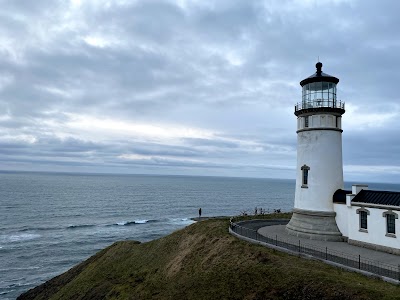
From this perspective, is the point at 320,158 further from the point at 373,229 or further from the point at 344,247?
the point at 344,247

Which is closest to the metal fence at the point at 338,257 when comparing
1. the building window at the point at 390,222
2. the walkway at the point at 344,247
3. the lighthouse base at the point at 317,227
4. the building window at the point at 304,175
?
the walkway at the point at 344,247

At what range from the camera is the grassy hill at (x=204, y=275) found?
1695 cm

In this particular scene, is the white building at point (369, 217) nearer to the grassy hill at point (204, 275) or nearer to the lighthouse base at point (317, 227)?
the lighthouse base at point (317, 227)

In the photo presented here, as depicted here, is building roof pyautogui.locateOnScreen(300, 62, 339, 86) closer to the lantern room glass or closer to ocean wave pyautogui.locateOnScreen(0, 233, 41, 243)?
the lantern room glass

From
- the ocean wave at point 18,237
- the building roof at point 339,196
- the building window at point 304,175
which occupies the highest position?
the building window at point 304,175

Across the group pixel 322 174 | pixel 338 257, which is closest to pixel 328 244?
pixel 338 257

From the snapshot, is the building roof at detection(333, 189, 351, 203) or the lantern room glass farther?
the lantern room glass

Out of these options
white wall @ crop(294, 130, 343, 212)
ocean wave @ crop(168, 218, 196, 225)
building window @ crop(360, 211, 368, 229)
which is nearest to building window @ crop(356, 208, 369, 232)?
building window @ crop(360, 211, 368, 229)

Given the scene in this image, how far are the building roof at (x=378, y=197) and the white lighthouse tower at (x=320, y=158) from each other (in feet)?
7.87

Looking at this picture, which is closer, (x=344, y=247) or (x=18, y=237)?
(x=344, y=247)

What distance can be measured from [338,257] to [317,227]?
654cm

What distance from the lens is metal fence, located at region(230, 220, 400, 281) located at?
61.1 ft

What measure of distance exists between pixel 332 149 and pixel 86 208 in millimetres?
90358

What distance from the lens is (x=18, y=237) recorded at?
6091 cm
